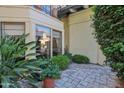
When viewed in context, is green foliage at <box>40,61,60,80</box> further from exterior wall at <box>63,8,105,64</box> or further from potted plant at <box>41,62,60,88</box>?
exterior wall at <box>63,8,105,64</box>

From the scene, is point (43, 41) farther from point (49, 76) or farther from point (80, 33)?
point (49, 76)

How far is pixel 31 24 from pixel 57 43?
4.26m

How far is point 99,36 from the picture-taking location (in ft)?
18.4

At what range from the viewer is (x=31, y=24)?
8.45m

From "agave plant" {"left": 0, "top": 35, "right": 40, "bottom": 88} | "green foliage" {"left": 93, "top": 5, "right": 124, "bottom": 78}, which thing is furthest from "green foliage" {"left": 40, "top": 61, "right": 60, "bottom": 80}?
"green foliage" {"left": 93, "top": 5, "right": 124, "bottom": 78}

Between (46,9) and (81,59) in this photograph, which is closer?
(46,9)

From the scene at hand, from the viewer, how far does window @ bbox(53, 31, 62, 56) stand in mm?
11984

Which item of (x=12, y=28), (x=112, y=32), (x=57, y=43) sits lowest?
(x=57, y=43)

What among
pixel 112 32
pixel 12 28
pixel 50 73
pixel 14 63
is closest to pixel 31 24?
pixel 12 28

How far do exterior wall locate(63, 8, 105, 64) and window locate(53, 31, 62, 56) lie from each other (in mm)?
698

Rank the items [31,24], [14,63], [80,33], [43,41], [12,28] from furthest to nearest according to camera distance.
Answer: [80,33], [43,41], [31,24], [12,28], [14,63]

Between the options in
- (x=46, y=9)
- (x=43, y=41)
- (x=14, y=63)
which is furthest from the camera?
(x=46, y=9)

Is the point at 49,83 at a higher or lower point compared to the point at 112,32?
lower

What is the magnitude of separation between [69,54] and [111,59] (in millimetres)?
7713
